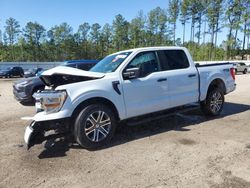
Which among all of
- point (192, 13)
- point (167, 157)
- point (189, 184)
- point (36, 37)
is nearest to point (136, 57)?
point (167, 157)

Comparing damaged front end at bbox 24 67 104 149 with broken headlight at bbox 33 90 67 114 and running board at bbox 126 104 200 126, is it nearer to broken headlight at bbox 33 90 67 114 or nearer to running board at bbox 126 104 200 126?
broken headlight at bbox 33 90 67 114

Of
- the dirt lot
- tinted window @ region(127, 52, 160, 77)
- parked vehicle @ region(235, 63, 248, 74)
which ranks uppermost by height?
tinted window @ region(127, 52, 160, 77)

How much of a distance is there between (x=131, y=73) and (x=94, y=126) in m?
1.27

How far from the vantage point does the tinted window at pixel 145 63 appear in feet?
19.4

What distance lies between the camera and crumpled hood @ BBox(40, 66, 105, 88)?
5.20 metres

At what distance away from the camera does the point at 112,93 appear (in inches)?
212

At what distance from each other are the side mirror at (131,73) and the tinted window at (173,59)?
1023mm

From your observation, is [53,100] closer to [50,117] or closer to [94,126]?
[50,117]

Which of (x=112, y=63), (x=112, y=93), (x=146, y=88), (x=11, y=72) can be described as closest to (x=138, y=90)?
(x=146, y=88)

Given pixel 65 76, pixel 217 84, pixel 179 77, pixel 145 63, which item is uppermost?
pixel 145 63

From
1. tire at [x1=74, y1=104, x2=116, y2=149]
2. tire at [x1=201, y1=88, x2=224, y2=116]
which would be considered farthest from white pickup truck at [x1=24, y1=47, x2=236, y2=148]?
tire at [x1=201, y1=88, x2=224, y2=116]

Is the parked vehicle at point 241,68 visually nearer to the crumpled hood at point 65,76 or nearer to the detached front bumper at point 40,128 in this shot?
the crumpled hood at point 65,76

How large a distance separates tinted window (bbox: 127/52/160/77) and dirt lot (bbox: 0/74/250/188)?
4.51 ft

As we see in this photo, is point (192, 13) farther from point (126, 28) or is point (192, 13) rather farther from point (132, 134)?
point (132, 134)
